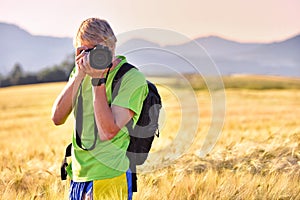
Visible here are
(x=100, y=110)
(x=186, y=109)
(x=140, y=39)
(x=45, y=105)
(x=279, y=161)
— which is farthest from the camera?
(x=45, y=105)

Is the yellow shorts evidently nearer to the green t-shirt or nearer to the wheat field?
the green t-shirt

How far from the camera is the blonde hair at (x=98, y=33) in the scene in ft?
9.92

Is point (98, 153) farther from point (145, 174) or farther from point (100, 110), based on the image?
point (145, 174)

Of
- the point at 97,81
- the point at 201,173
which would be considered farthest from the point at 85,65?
the point at 201,173

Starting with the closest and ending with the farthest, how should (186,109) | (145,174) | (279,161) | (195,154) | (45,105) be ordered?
1. (186,109)
2. (145,174)
3. (279,161)
4. (195,154)
5. (45,105)

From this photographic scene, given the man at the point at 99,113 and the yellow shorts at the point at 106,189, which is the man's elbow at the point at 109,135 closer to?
the man at the point at 99,113

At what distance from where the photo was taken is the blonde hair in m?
3.02

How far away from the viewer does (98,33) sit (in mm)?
3027

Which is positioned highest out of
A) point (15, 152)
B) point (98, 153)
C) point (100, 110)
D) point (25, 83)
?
point (100, 110)

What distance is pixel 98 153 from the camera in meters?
3.16

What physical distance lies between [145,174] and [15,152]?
1922 mm

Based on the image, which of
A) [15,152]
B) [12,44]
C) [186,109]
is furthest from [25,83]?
[12,44]

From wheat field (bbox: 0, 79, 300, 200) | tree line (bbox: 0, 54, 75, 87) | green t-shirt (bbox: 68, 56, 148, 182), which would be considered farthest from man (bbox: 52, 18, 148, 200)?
tree line (bbox: 0, 54, 75, 87)

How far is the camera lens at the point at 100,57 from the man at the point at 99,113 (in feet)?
0.09
